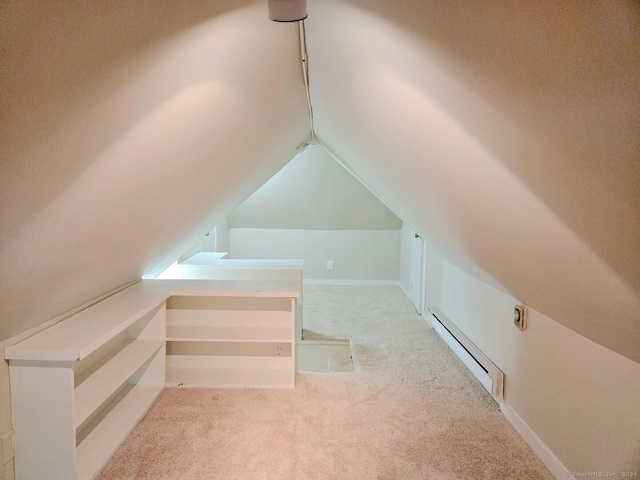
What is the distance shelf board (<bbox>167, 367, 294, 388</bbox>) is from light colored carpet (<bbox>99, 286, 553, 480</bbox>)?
0.22 feet

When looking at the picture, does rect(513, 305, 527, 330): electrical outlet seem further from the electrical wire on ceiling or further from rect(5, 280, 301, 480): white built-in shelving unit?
the electrical wire on ceiling

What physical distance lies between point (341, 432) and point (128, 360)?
126cm

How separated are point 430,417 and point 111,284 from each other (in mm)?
1938

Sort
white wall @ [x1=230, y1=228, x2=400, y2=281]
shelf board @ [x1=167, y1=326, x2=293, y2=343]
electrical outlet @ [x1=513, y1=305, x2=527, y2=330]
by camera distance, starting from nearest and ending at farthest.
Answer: electrical outlet @ [x1=513, y1=305, x2=527, y2=330]
shelf board @ [x1=167, y1=326, x2=293, y2=343]
white wall @ [x1=230, y1=228, x2=400, y2=281]

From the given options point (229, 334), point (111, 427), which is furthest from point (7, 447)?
point (229, 334)

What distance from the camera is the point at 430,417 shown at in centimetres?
229

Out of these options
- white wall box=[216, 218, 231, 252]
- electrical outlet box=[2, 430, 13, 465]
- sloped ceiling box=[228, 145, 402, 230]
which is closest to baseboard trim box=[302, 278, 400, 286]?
sloped ceiling box=[228, 145, 402, 230]

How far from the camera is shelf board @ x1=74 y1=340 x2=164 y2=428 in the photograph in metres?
1.82

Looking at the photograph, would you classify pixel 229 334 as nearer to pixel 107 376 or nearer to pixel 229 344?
pixel 229 344

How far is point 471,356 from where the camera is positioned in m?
2.73

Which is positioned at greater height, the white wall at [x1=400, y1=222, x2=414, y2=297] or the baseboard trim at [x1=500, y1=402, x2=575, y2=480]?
the white wall at [x1=400, y1=222, x2=414, y2=297]

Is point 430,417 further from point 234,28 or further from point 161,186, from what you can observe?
point 234,28

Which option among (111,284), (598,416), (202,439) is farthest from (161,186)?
(598,416)

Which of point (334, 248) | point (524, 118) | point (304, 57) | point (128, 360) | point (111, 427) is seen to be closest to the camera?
point (524, 118)
